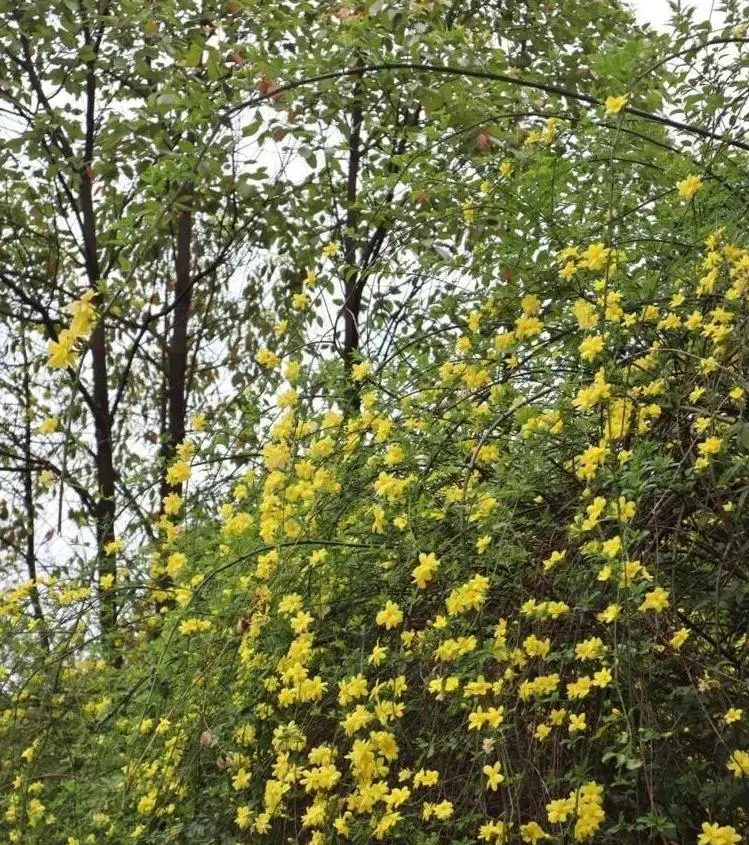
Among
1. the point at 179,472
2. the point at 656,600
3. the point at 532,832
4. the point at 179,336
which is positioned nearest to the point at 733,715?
the point at 656,600

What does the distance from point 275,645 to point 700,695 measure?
2.46 ft

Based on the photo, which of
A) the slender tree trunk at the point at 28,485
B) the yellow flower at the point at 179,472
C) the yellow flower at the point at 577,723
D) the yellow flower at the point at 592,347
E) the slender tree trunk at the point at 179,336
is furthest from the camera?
the slender tree trunk at the point at 28,485

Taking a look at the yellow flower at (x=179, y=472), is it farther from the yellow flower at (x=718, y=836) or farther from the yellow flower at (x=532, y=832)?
the yellow flower at (x=718, y=836)

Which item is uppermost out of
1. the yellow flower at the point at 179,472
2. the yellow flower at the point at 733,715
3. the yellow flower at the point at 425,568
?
the yellow flower at the point at 179,472

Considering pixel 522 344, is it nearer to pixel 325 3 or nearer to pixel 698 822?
pixel 698 822

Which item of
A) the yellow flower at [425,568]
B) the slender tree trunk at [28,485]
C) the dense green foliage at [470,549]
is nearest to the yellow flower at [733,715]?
the dense green foliage at [470,549]

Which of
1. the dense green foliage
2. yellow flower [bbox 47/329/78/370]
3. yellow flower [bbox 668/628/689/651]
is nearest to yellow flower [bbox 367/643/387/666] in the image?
the dense green foliage

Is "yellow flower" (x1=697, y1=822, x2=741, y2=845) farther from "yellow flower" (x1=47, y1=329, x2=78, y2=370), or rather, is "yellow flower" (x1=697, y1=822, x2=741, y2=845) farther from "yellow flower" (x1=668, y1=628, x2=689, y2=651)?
Result: "yellow flower" (x1=47, y1=329, x2=78, y2=370)

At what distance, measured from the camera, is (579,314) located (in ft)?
6.02

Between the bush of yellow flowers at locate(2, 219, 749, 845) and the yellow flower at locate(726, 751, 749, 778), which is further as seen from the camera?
the bush of yellow flowers at locate(2, 219, 749, 845)

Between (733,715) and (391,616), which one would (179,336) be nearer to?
(391,616)

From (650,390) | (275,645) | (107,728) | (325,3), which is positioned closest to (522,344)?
(650,390)

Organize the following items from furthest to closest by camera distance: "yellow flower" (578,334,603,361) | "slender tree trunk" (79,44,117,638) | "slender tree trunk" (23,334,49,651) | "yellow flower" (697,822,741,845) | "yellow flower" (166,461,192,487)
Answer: "slender tree trunk" (23,334,49,651)
"slender tree trunk" (79,44,117,638)
"yellow flower" (166,461,192,487)
"yellow flower" (578,334,603,361)
"yellow flower" (697,822,741,845)

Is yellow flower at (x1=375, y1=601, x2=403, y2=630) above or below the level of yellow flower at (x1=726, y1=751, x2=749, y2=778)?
above
